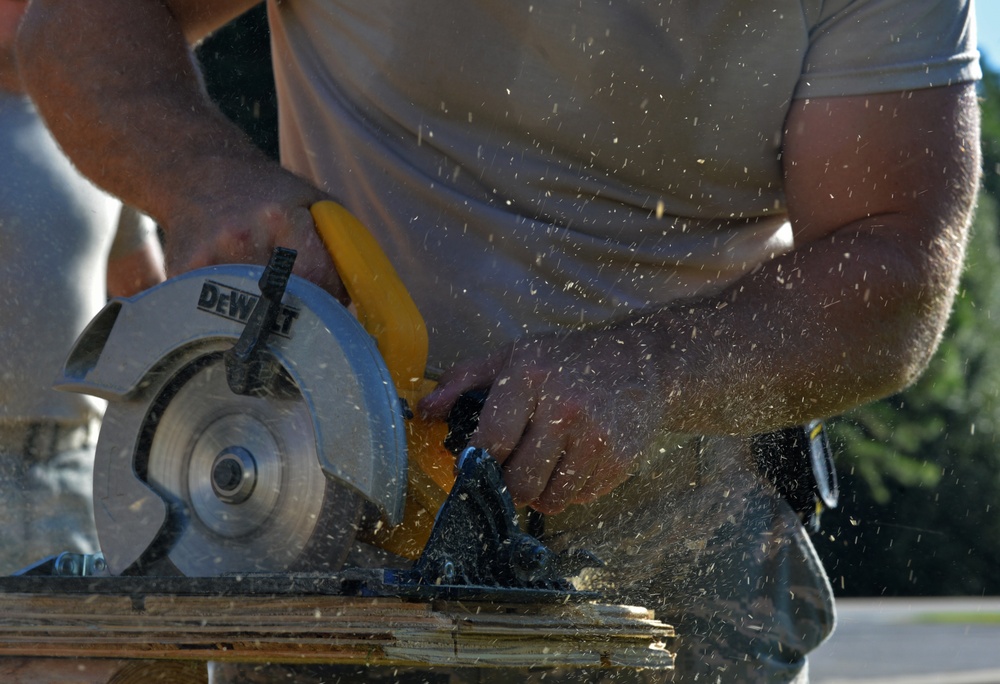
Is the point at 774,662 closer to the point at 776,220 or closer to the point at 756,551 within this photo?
the point at 756,551

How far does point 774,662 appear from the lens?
2391 mm

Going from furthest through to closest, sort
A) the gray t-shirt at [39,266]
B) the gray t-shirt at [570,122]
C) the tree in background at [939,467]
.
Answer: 1. the tree in background at [939,467]
2. the gray t-shirt at [39,266]
3. the gray t-shirt at [570,122]

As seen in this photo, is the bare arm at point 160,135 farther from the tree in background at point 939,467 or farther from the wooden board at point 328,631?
the tree in background at point 939,467

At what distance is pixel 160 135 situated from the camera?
2119 mm

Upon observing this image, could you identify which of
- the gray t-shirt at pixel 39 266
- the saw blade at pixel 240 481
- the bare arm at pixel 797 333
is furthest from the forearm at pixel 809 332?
the gray t-shirt at pixel 39 266

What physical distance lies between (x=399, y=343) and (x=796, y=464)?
957mm

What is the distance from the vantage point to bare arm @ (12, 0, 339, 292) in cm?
188

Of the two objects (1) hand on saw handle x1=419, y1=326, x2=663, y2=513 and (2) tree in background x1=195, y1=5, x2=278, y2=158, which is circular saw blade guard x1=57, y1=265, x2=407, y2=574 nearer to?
(1) hand on saw handle x1=419, y1=326, x2=663, y2=513

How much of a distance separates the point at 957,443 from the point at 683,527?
1826cm

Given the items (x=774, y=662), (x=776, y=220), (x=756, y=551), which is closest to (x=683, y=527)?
(x=756, y=551)

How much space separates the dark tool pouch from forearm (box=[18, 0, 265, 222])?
3.55 feet

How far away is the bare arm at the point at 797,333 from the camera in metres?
1.79

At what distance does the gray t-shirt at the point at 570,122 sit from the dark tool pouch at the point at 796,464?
350mm

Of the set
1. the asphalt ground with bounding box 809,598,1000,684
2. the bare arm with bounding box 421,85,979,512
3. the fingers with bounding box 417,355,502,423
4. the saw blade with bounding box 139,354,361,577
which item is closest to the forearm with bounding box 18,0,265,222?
the saw blade with bounding box 139,354,361,577
